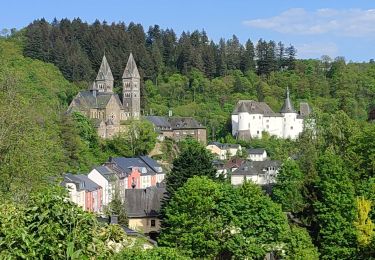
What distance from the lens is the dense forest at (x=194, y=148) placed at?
16.4m

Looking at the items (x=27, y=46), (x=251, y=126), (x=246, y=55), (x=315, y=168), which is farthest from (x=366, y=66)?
(x=315, y=168)

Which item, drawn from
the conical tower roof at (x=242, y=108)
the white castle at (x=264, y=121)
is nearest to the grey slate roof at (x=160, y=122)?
the white castle at (x=264, y=121)

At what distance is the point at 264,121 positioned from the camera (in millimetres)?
85375

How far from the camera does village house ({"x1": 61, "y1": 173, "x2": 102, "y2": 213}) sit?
135 ft

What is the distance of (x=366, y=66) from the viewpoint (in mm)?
128625

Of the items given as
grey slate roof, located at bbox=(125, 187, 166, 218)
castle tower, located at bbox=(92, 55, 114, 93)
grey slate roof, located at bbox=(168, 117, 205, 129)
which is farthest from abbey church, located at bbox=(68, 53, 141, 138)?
grey slate roof, located at bbox=(125, 187, 166, 218)

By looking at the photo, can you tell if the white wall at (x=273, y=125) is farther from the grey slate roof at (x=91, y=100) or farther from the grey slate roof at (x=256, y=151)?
the grey slate roof at (x=91, y=100)

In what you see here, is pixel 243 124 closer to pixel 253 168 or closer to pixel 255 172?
pixel 253 168

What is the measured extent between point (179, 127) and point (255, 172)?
20940 millimetres

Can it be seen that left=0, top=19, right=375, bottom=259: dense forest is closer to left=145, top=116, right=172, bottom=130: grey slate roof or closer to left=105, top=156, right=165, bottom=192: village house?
left=105, top=156, right=165, bottom=192: village house

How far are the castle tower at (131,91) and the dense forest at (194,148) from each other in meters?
4.66

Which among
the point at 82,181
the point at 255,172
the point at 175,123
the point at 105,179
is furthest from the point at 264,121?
the point at 82,181

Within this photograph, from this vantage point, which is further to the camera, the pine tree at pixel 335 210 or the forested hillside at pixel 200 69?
the forested hillside at pixel 200 69

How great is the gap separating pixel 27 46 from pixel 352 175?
73.7m
